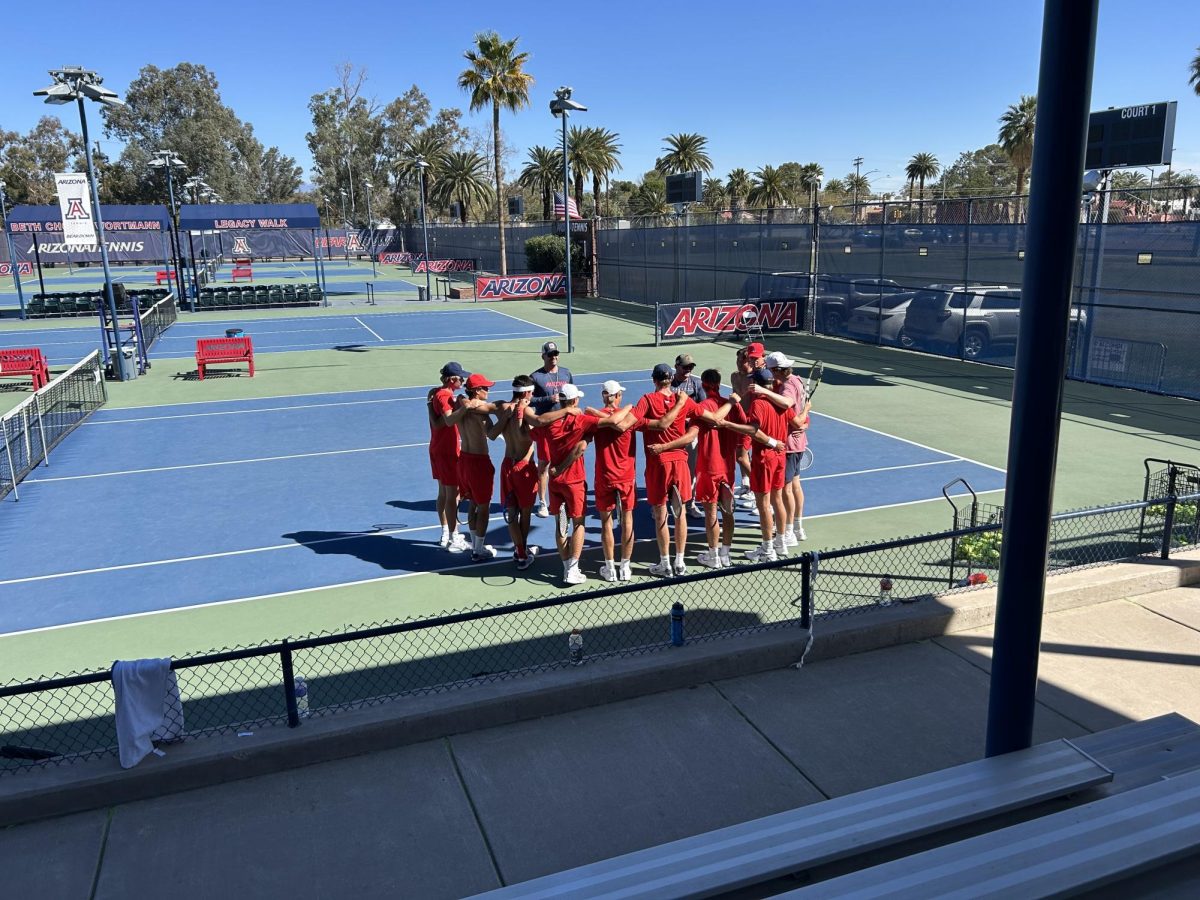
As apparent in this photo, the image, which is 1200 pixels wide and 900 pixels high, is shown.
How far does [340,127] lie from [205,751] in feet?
359

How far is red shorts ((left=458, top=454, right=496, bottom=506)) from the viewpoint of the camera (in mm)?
9109

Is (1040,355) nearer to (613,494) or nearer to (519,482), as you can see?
(613,494)

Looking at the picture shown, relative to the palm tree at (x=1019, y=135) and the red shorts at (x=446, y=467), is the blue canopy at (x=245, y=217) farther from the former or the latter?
the palm tree at (x=1019, y=135)

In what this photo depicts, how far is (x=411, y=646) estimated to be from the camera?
295 inches

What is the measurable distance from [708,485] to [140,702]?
522 cm

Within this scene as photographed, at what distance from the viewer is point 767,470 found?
8.98 meters

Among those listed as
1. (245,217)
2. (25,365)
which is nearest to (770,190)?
(245,217)

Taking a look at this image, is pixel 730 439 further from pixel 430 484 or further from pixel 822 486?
pixel 430 484

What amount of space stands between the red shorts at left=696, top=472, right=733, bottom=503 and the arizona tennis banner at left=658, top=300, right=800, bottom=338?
17776 mm

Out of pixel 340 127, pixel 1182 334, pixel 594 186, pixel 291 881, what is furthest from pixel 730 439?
pixel 340 127

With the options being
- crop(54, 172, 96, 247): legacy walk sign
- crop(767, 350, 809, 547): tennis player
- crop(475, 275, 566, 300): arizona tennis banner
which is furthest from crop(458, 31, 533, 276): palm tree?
crop(767, 350, 809, 547): tennis player

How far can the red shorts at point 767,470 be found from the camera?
894 centimetres

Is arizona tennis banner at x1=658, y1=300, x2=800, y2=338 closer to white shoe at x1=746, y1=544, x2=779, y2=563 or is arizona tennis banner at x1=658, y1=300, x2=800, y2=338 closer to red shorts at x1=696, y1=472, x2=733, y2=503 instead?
white shoe at x1=746, y1=544, x2=779, y2=563

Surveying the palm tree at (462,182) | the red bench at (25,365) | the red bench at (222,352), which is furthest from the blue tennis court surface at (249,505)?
the palm tree at (462,182)
